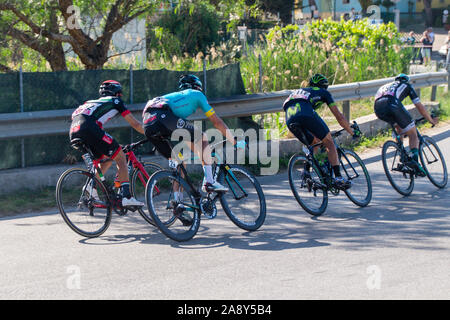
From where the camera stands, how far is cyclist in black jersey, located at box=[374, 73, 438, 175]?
955 cm

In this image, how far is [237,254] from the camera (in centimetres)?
670

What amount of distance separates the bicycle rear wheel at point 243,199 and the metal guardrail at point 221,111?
288 cm

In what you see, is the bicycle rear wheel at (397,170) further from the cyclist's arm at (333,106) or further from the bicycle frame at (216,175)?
the bicycle frame at (216,175)

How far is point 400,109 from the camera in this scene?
9.54 m

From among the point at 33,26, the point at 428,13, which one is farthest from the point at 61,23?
the point at 428,13

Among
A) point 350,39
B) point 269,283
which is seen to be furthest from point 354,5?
point 269,283

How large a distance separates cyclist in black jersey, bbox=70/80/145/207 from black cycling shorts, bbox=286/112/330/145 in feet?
6.33

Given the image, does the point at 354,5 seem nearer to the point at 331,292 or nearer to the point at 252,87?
the point at 252,87

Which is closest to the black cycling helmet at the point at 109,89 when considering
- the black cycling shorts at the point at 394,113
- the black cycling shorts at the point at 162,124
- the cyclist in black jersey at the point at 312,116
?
the black cycling shorts at the point at 162,124

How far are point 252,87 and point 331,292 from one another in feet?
32.5

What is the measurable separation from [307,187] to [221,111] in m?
3.24

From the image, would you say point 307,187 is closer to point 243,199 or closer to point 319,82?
point 243,199

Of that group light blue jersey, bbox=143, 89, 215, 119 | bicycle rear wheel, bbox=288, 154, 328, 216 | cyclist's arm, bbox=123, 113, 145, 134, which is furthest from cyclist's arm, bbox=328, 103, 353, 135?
cyclist's arm, bbox=123, 113, 145, 134

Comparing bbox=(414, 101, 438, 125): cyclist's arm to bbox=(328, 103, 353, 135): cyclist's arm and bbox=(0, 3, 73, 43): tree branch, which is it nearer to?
bbox=(328, 103, 353, 135): cyclist's arm
